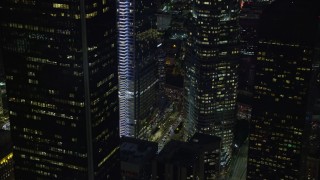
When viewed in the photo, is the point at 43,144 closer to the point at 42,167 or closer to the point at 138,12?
the point at 42,167

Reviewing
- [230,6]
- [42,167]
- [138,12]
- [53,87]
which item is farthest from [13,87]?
[230,6]

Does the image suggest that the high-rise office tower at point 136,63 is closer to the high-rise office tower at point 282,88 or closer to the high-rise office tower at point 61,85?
the high-rise office tower at point 282,88

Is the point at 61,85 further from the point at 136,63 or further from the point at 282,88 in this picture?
the point at 136,63

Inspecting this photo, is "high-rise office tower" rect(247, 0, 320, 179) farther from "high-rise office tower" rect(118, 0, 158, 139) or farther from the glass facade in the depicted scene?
"high-rise office tower" rect(118, 0, 158, 139)

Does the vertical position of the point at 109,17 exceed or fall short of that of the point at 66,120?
it exceeds it

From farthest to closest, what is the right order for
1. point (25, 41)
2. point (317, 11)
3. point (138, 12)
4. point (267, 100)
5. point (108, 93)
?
point (138, 12), point (267, 100), point (317, 11), point (108, 93), point (25, 41)

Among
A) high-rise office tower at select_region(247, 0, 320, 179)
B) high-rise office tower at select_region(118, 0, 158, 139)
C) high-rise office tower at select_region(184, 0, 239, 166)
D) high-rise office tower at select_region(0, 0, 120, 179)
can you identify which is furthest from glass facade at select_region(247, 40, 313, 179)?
high-rise office tower at select_region(0, 0, 120, 179)
